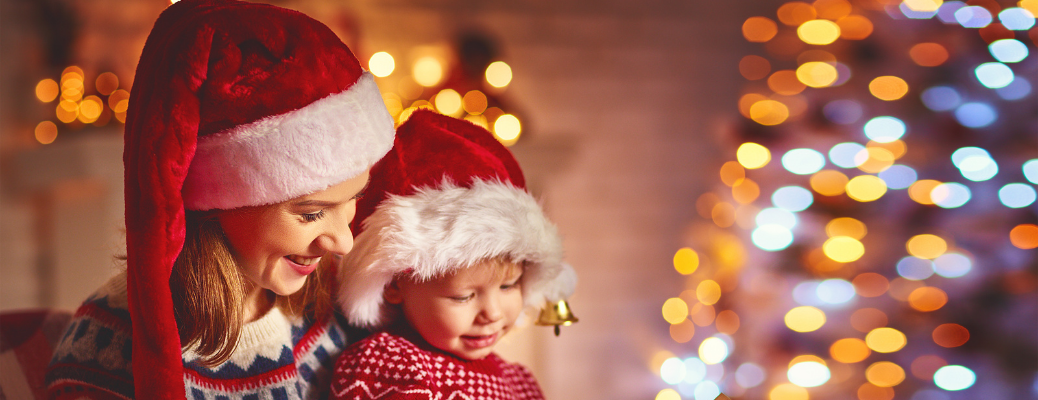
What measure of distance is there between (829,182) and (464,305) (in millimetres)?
1829

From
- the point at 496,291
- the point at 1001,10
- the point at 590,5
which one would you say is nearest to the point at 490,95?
the point at 590,5

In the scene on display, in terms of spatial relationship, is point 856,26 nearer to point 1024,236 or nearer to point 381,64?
point 1024,236

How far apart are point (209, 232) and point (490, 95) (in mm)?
1588

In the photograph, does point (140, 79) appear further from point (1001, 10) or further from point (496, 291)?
point (1001, 10)

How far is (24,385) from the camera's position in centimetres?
79

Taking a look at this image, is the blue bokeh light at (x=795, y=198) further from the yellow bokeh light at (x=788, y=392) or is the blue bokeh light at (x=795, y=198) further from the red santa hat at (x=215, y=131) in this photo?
the red santa hat at (x=215, y=131)

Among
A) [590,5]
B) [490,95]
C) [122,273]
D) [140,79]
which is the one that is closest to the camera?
[140,79]

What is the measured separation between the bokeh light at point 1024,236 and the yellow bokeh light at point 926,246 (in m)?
0.22

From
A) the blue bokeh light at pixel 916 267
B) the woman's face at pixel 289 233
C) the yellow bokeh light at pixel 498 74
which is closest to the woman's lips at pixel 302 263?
the woman's face at pixel 289 233

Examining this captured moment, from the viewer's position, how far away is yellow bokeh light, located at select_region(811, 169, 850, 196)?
86.3 inches

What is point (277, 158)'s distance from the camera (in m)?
0.60

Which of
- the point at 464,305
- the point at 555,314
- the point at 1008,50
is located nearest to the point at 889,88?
the point at 1008,50

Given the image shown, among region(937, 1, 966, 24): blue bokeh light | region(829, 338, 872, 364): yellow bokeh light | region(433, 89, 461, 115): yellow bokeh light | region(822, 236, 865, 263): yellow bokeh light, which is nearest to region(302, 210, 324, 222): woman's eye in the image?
region(433, 89, 461, 115): yellow bokeh light

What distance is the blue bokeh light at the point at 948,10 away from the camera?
2.23m
